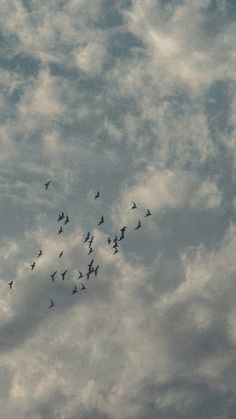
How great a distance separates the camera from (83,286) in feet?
632

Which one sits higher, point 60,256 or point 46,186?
point 46,186

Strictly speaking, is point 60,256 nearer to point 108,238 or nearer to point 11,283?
point 108,238

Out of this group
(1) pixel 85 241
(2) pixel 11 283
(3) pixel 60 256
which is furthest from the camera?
(2) pixel 11 283

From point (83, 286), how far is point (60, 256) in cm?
3483

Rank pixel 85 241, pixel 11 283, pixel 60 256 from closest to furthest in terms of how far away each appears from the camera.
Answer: pixel 60 256 → pixel 85 241 → pixel 11 283

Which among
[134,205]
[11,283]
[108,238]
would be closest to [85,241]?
[108,238]

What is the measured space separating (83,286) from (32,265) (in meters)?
25.7

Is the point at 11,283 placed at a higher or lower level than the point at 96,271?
higher

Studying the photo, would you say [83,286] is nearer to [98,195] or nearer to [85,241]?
[85,241]

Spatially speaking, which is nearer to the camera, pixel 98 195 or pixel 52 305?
pixel 98 195

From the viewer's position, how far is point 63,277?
583ft

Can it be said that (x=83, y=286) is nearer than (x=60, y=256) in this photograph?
No

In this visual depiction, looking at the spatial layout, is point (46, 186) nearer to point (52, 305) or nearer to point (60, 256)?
point (60, 256)

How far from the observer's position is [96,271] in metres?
179
